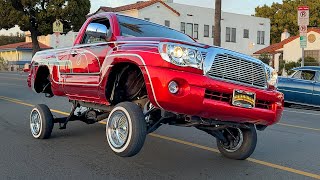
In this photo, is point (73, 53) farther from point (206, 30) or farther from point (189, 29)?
point (206, 30)

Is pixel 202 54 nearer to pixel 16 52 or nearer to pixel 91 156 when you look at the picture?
pixel 91 156

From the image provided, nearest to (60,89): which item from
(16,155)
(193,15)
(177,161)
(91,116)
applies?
(91,116)

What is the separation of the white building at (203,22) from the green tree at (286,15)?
7006 millimetres

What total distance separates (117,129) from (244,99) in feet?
5.28

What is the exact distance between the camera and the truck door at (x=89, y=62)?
620 cm

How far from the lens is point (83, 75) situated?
6613 mm

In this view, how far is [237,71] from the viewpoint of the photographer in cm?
542

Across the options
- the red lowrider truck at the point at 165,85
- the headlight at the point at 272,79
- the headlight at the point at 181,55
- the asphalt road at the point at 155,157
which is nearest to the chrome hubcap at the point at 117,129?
the red lowrider truck at the point at 165,85

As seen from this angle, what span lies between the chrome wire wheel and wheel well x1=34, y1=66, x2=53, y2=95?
12.1 ft

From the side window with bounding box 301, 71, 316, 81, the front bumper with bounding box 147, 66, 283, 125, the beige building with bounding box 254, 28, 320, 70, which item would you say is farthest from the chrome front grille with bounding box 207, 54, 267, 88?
the beige building with bounding box 254, 28, 320, 70

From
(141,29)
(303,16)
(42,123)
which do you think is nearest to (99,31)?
(141,29)

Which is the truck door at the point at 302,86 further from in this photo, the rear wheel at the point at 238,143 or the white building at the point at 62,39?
the white building at the point at 62,39

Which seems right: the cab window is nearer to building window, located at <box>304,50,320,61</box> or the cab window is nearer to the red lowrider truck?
the red lowrider truck

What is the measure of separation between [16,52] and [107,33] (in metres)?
61.6
